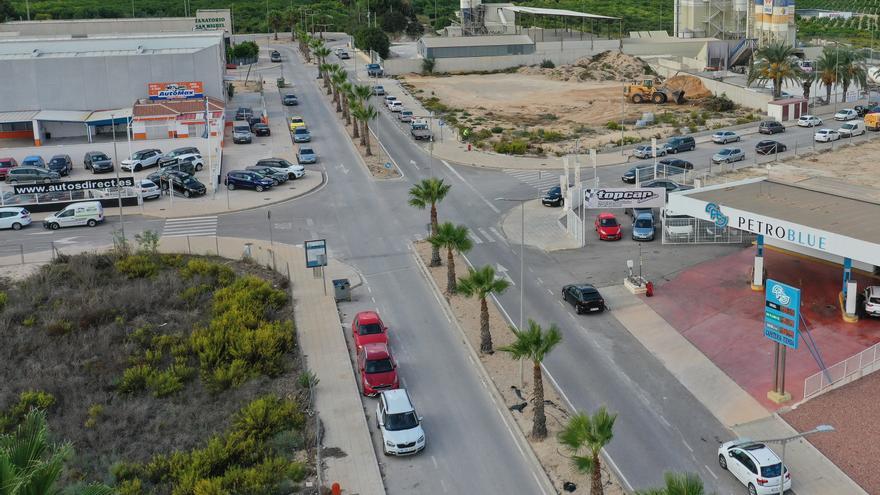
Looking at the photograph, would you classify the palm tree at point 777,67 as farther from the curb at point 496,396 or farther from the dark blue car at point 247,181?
the curb at point 496,396

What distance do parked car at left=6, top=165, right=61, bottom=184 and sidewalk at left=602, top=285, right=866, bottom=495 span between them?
47.4 metres

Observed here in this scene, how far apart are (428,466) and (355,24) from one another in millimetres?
155295

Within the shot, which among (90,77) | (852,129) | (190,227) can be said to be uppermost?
(90,77)

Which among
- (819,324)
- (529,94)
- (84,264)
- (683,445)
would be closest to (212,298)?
(84,264)

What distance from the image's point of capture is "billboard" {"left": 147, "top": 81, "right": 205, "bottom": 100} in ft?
307

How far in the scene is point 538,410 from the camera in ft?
108

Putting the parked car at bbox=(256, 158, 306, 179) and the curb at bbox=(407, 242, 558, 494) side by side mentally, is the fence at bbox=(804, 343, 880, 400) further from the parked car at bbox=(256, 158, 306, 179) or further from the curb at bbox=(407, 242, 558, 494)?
the parked car at bbox=(256, 158, 306, 179)

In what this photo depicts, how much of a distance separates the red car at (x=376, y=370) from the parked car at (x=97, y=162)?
46970mm

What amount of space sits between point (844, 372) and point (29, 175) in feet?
202

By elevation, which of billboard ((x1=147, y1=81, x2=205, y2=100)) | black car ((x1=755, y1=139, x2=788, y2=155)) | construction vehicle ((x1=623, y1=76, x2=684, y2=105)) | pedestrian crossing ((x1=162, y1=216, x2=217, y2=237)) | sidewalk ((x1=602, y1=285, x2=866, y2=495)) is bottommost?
sidewalk ((x1=602, y1=285, x2=866, y2=495))

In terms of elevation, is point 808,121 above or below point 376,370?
above

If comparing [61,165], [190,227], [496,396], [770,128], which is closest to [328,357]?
[496,396]

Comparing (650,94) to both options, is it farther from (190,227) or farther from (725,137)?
(190,227)

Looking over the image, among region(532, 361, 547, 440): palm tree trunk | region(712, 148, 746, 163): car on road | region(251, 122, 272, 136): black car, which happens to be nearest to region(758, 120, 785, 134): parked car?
region(712, 148, 746, 163): car on road
